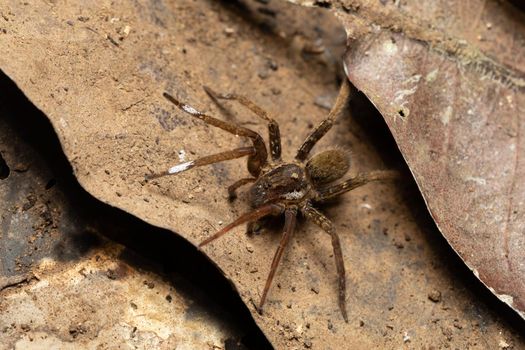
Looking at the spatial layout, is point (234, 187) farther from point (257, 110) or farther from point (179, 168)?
point (257, 110)

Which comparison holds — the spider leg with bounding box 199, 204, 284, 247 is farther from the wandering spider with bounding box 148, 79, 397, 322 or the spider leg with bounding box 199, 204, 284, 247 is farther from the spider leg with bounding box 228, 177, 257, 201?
the spider leg with bounding box 228, 177, 257, 201

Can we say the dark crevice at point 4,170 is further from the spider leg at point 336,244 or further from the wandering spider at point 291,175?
the spider leg at point 336,244

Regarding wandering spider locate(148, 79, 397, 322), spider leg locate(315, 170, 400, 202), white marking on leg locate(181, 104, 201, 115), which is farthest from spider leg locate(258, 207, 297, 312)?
white marking on leg locate(181, 104, 201, 115)

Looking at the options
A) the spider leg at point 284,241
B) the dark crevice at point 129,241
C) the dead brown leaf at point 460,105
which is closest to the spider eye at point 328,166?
the spider leg at point 284,241

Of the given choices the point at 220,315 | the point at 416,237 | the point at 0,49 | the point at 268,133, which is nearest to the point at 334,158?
the point at 268,133

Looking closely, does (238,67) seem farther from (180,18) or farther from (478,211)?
(478,211)
